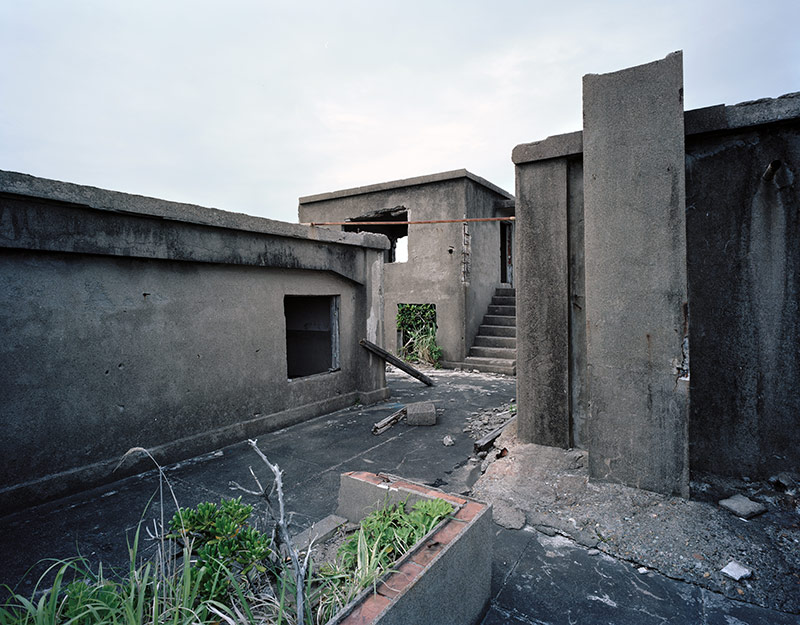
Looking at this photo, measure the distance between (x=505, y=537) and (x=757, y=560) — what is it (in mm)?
1464

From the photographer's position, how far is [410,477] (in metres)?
4.25

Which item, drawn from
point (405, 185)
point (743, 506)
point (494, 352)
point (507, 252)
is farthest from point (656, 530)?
point (507, 252)

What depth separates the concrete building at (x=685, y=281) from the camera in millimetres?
3191

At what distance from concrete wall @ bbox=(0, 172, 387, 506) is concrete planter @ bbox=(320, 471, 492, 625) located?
2.87 m

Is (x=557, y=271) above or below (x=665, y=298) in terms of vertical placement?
above

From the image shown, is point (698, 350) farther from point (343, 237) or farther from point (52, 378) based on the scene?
point (52, 378)

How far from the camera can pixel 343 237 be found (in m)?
6.62

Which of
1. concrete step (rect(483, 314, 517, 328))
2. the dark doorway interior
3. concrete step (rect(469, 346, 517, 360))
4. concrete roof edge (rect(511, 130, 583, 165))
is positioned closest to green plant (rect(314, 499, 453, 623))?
concrete roof edge (rect(511, 130, 583, 165))

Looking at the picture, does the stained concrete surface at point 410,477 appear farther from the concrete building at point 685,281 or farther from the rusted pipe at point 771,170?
the rusted pipe at point 771,170

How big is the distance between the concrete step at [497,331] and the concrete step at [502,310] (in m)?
0.66

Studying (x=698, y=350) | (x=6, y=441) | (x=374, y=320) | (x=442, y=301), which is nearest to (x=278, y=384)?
(x=374, y=320)

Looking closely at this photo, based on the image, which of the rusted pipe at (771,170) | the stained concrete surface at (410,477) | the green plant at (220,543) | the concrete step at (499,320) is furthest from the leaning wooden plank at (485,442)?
the concrete step at (499,320)

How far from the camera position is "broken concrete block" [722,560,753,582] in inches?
97.4

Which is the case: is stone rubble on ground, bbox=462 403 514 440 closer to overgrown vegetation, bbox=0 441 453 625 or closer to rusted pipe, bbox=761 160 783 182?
overgrown vegetation, bbox=0 441 453 625
